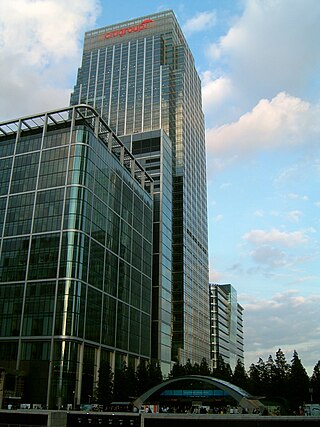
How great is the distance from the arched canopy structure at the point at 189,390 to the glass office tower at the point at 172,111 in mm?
66887

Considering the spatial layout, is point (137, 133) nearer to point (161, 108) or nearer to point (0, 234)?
point (161, 108)

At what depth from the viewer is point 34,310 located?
87438 millimetres

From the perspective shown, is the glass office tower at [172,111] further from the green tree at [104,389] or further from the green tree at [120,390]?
the green tree at [104,389]

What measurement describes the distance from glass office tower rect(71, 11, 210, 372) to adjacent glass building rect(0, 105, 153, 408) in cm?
3325

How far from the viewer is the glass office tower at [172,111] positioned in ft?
481

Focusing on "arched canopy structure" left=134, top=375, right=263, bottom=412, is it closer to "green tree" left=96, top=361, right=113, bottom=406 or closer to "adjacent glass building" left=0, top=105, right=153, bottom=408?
"green tree" left=96, top=361, right=113, bottom=406

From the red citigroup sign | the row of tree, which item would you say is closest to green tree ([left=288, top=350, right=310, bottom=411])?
the row of tree

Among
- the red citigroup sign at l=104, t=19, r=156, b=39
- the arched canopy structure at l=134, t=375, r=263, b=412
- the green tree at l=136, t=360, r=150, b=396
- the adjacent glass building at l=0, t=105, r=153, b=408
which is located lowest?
the arched canopy structure at l=134, t=375, r=263, b=412

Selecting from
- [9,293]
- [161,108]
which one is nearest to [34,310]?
[9,293]

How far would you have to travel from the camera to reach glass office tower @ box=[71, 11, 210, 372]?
146500 millimetres

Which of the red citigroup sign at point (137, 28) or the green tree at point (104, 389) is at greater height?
the red citigroup sign at point (137, 28)

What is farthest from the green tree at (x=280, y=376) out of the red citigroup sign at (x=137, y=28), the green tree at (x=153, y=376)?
the red citigroup sign at (x=137, y=28)

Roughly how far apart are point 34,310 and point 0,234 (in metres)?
19.1

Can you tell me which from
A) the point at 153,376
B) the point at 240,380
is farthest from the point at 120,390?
the point at 240,380
